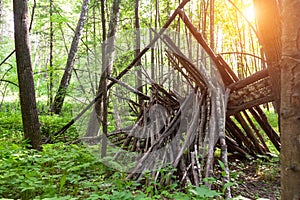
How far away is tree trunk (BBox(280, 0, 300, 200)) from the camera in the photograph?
1124 millimetres

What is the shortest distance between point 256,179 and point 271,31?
171 cm

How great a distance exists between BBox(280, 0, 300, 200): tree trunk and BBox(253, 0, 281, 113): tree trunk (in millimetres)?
812

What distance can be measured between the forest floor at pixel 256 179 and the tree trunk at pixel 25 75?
319 centimetres

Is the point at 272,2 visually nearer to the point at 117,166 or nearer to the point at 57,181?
the point at 117,166

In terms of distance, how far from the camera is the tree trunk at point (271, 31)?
75.0 inches

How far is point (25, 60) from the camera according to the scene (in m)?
4.37


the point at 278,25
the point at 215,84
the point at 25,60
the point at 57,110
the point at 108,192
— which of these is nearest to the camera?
the point at 278,25

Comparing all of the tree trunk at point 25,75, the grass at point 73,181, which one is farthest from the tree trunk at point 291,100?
the tree trunk at point 25,75

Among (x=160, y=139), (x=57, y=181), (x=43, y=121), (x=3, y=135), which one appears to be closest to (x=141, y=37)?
(x=43, y=121)

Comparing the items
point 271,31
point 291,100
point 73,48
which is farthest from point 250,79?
point 73,48

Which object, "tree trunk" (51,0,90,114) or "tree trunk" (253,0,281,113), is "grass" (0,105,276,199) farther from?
"tree trunk" (51,0,90,114)

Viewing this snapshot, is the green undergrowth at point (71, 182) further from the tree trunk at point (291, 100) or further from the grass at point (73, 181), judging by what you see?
the tree trunk at point (291, 100)

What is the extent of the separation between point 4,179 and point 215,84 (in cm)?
251

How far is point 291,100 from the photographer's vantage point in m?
1.14
